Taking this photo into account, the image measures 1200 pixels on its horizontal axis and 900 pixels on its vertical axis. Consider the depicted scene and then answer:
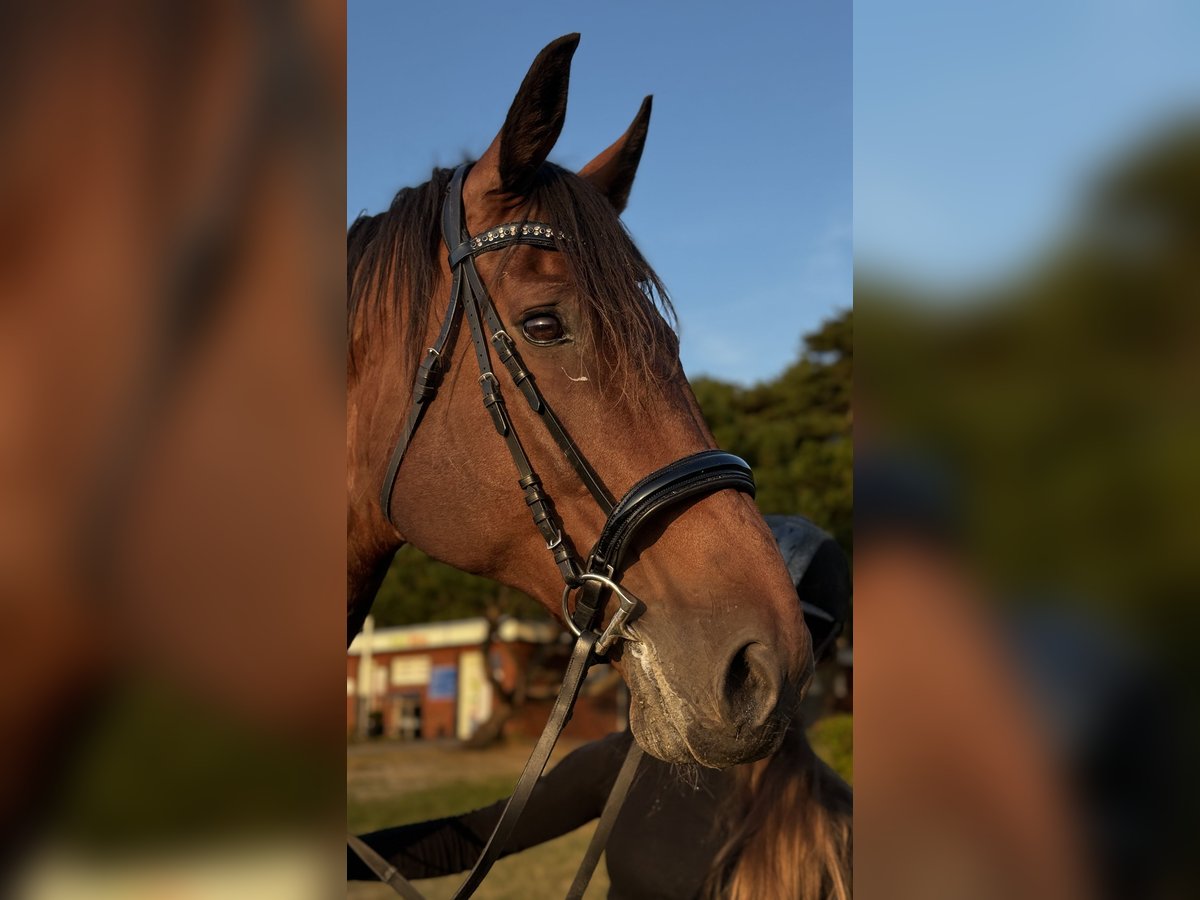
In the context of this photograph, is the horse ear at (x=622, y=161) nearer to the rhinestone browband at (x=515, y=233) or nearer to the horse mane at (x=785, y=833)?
the rhinestone browband at (x=515, y=233)

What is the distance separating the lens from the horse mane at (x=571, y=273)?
6.72 feet

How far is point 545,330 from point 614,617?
0.67m

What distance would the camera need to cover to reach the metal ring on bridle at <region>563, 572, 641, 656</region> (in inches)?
75.7

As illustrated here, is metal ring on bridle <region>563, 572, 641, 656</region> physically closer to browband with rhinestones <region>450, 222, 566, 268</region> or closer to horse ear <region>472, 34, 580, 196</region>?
browband with rhinestones <region>450, 222, 566, 268</region>

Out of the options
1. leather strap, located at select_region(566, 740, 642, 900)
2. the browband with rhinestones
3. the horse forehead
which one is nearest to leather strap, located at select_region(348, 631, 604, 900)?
leather strap, located at select_region(566, 740, 642, 900)

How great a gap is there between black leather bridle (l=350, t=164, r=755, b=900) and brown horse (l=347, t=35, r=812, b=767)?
0.02 metres
